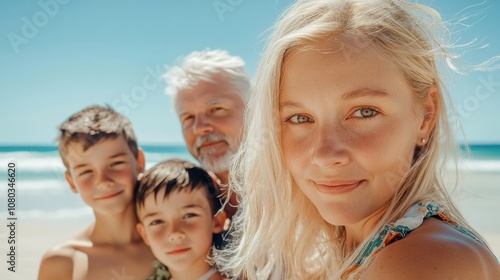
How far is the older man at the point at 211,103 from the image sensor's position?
390 centimetres

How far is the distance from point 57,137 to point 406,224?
2.16 meters

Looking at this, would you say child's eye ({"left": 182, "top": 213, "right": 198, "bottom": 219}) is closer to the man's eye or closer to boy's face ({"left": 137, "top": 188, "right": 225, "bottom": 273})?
boy's face ({"left": 137, "top": 188, "right": 225, "bottom": 273})

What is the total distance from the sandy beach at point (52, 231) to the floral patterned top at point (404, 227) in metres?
5.95

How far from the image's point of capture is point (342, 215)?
1842mm

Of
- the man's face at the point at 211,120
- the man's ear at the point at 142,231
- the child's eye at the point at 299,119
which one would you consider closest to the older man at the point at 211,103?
the man's face at the point at 211,120

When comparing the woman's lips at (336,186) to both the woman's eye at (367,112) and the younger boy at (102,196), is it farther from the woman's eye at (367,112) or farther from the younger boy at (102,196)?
the younger boy at (102,196)

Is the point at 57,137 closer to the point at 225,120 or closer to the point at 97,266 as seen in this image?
the point at 97,266

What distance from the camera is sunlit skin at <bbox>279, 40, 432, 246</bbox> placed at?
1.72m

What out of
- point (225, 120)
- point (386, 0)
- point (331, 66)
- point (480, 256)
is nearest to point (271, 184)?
point (331, 66)

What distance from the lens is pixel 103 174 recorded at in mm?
2980

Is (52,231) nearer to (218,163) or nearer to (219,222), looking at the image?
(218,163)

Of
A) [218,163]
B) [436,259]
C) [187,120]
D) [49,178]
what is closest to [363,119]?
[436,259]

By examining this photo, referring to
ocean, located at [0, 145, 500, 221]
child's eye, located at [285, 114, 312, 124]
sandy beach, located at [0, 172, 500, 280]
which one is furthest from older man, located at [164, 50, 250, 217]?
sandy beach, located at [0, 172, 500, 280]

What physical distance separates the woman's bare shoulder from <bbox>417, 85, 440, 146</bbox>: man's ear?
1.54 ft
